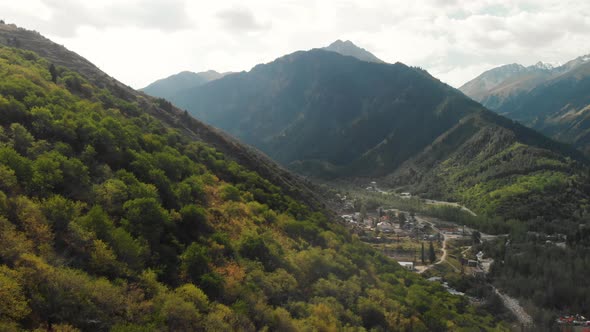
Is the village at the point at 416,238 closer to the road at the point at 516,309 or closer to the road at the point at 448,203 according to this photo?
the road at the point at 516,309

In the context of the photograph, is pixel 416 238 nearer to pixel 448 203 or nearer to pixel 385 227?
pixel 385 227

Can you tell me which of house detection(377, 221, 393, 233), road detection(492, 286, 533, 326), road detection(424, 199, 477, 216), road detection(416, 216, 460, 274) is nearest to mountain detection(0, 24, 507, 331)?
road detection(492, 286, 533, 326)

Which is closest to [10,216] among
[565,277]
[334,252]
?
[334,252]

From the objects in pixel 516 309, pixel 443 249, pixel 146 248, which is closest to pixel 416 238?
pixel 443 249

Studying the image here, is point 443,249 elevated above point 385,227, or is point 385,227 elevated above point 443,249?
point 385,227

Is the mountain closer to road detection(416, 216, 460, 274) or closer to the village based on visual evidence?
road detection(416, 216, 460, 274)

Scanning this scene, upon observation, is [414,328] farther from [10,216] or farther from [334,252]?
[10,216]

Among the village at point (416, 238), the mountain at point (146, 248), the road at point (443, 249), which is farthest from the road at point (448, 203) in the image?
the mountain at point (146, 248)

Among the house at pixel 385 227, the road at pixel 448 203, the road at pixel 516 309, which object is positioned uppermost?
the road at pixel 448 203
